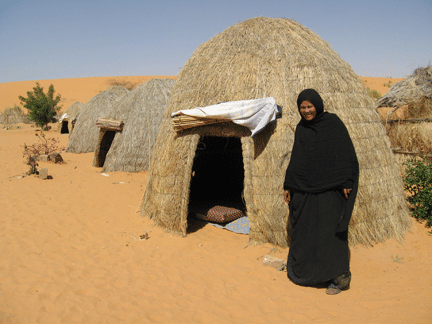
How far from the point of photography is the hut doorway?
783 cm

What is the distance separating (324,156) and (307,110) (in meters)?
0.60

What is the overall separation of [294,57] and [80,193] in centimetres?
636

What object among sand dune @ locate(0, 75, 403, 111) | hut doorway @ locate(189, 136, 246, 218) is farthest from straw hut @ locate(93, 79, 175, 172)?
sand dune @ locate(0, 75, 403, 111)

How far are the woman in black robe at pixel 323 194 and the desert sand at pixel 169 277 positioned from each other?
28 cm

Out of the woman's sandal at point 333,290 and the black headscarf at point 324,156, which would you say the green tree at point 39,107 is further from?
the woman's sandal at point 333,290

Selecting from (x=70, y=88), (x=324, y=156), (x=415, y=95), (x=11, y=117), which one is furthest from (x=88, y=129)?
(x=70, y=88)

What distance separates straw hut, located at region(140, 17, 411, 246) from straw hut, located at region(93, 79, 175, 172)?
4332mm

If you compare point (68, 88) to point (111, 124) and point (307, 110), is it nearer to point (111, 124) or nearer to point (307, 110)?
point (111, 124)

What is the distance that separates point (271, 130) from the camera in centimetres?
466

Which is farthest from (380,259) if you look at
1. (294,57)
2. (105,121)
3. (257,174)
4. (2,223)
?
(105,121)

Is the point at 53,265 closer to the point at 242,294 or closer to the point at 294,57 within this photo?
the point at 242,294

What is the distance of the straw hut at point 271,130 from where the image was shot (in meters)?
4.58

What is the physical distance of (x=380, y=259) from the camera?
14.3ft

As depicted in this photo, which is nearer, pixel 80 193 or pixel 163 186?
pixel 163 186
